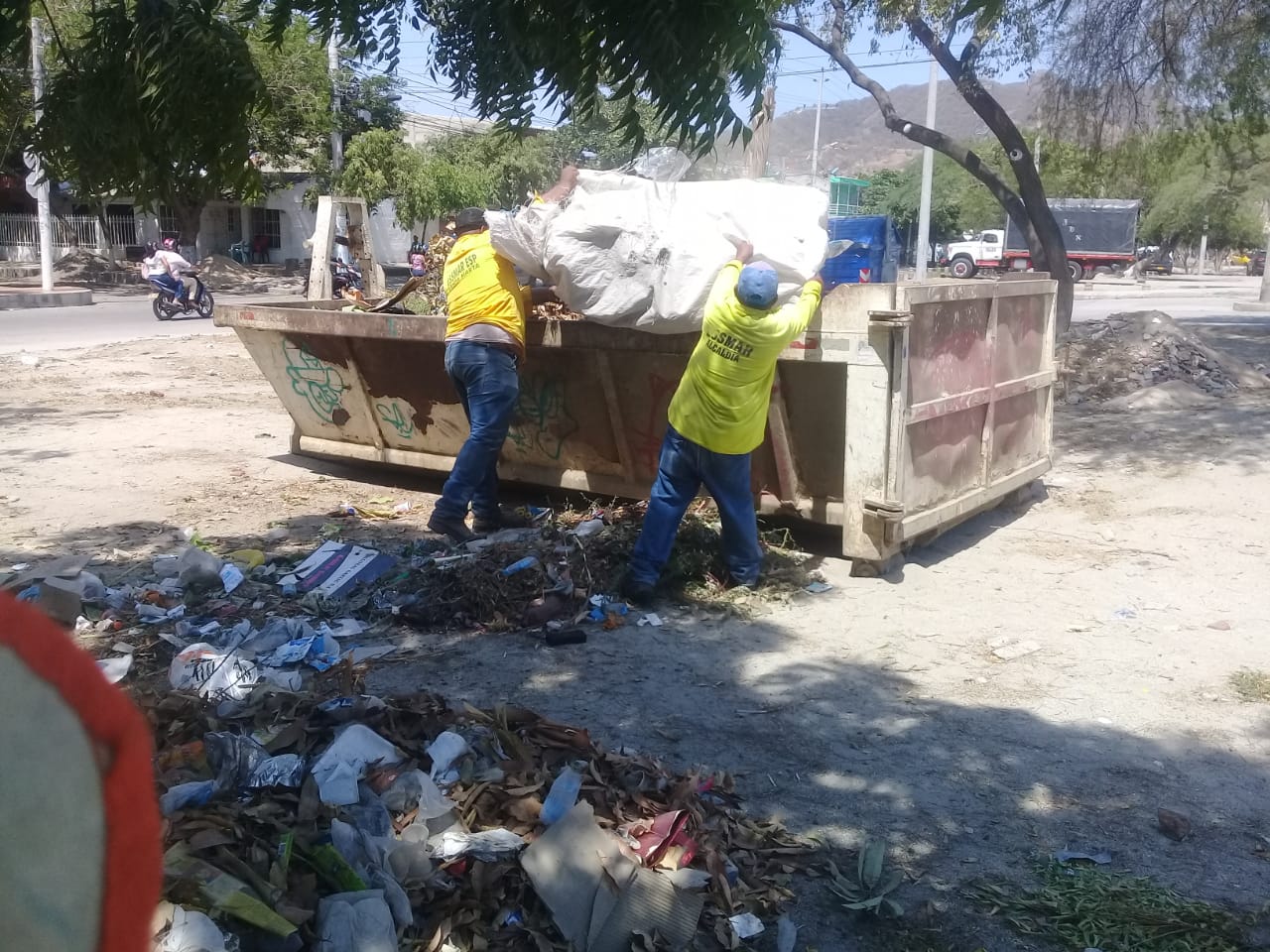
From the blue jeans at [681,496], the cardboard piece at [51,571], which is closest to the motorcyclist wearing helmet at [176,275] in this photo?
the cardboard piece at [51,571]

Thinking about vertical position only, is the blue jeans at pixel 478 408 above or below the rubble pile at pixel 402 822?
above

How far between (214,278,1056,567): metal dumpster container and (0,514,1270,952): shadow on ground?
0.75 metres

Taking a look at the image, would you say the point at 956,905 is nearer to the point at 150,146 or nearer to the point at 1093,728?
the point at 1093,728

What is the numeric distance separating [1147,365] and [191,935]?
36.3 feet

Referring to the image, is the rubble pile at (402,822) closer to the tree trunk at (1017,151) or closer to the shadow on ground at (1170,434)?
the shadow on ground at (1170,434)

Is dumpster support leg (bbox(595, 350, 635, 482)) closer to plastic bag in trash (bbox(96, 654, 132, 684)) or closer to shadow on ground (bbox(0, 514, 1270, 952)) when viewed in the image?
shadow on ground (bbox(0, 514, 1270, 952))

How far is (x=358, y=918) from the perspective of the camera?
106 inches

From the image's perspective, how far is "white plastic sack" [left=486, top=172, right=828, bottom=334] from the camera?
17.7 ft

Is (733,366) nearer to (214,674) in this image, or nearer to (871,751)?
(871,751)

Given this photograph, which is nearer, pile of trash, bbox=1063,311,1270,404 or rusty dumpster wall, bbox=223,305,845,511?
rusty dumpster wall, bbox=223,305,845,511

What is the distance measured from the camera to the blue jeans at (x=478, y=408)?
19.9 feet

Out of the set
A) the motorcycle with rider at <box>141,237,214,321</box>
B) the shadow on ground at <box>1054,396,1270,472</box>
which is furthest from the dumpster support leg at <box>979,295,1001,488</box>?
the motorcycle with rider at <box>141,237,214,321</box>

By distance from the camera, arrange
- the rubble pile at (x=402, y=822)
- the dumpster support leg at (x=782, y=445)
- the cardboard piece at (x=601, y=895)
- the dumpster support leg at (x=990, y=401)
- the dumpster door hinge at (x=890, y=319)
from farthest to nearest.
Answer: the dumpster support leg at (x=990, y=401) < the dumpster support leg at (x=782, y=445) < the dumpster door hinge at (x=890, y=319) < the cardboard piece at (x=601, y=895) < the rubble pile at (x=402, y=822)

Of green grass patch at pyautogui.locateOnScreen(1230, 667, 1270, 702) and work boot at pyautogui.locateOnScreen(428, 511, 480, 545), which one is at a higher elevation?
work boot at pyautogui.locateOnScreen(428, 511, 480, 545)
